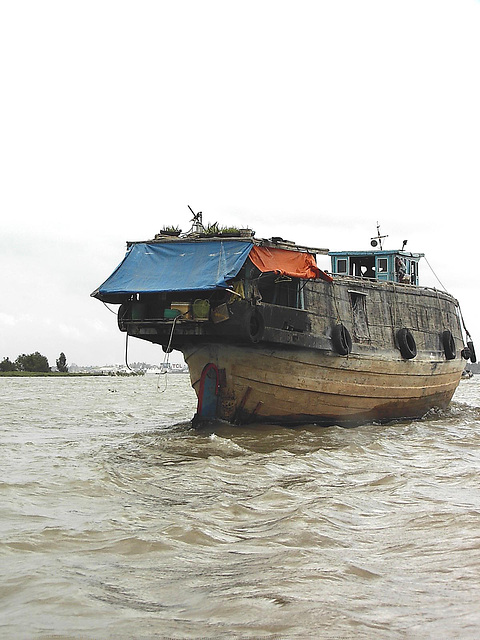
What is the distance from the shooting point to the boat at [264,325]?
37.6ft

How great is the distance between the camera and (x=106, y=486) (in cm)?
746

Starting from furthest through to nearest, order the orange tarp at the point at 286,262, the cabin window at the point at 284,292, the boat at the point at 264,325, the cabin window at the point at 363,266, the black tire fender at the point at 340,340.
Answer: the cabin window at the point at 363,266 < the black tire fender at the point at 340,340 < the cabin window at the point at 284,292 < the orange tarp at the point at 286,262 < the boat at the point at 264,325

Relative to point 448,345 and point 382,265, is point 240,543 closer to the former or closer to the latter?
point 382,265

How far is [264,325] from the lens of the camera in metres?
11.5

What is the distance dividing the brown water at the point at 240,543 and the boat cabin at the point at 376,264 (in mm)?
6984

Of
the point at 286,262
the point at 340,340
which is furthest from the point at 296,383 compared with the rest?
the point at 286,262

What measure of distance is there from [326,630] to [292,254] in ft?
30.2

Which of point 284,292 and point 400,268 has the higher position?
point 400,268

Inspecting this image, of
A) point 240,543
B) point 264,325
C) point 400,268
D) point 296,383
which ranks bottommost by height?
point 240,543

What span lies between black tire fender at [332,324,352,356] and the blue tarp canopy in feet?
8.51

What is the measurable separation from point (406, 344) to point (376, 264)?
2.89m

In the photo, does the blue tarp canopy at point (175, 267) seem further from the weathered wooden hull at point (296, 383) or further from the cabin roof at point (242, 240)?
the weathered wooden hull at point (296, 383)

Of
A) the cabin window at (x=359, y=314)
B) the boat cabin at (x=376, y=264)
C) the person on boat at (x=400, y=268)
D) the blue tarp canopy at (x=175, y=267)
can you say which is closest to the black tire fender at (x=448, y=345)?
the boat cabin at (x=376, y=264)

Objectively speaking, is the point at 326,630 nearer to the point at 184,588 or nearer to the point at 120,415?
the point at 184,588
